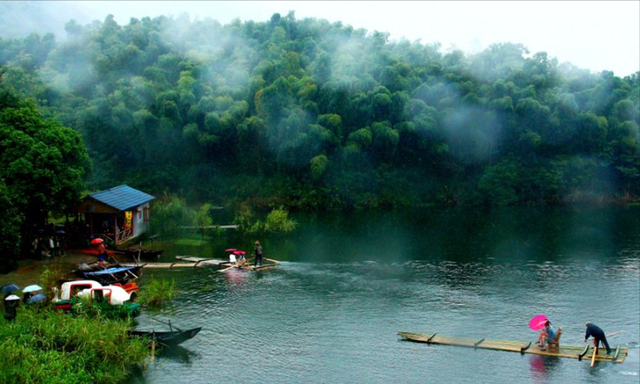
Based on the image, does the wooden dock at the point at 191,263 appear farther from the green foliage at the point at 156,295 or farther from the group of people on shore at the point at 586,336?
the group of people on shore at the point at 586,336

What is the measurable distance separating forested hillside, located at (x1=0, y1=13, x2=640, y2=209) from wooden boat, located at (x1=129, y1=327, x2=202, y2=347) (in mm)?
39592

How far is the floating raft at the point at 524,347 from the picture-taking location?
17.4m

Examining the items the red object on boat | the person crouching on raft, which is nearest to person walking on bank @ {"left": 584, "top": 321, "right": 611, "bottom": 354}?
the person crouching on raft

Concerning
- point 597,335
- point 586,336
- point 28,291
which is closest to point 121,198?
point 28,291

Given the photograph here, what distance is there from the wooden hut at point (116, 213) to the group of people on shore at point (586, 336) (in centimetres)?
2209

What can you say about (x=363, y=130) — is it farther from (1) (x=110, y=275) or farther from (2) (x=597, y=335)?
(2) (x=597, y=335)

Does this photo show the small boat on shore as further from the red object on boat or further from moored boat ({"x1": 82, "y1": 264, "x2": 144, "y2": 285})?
the red object on boat

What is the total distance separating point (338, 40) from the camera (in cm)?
7388

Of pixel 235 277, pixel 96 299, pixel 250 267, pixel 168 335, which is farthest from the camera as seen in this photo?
pixel 250 267

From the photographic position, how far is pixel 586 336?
58.5ft

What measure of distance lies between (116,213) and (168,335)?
637 inches

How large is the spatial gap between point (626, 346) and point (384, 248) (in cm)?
1797

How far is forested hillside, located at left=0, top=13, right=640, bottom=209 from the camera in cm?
5850

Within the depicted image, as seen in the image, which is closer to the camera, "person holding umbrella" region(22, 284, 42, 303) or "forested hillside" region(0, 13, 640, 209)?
"person holding umbrella" region(22, 284, 42, 303)
